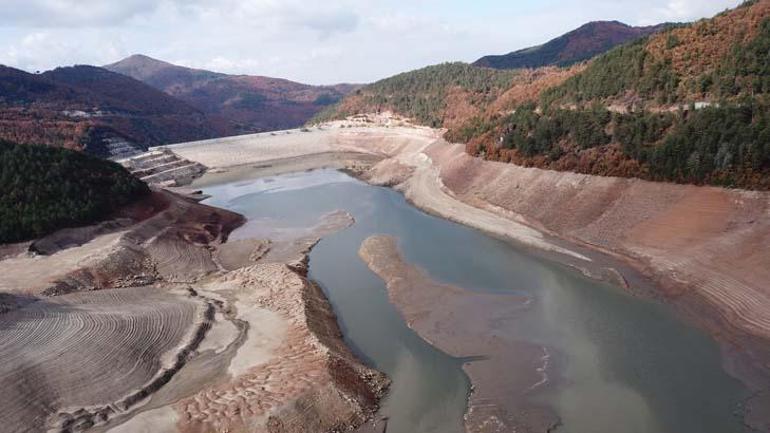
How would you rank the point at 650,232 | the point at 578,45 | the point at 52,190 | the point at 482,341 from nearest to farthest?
the point at 482,341, the point at 650,232, the point at 52,190, the point at 578,45

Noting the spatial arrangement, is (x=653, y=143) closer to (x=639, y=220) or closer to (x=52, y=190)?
(x=639, y=220)

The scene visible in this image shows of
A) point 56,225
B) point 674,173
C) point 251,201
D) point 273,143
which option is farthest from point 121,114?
point 674,173

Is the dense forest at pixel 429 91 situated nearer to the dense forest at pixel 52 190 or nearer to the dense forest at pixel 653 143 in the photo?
the dense forest at pixel 653 143

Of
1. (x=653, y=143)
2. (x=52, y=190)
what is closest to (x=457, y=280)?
(x=653, y=143)

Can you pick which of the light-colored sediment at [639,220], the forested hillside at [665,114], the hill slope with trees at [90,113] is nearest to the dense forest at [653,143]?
the forested hillside at [665,114]

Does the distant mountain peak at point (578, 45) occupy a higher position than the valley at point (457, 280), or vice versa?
the distant mountain peak at point (578, 45)
